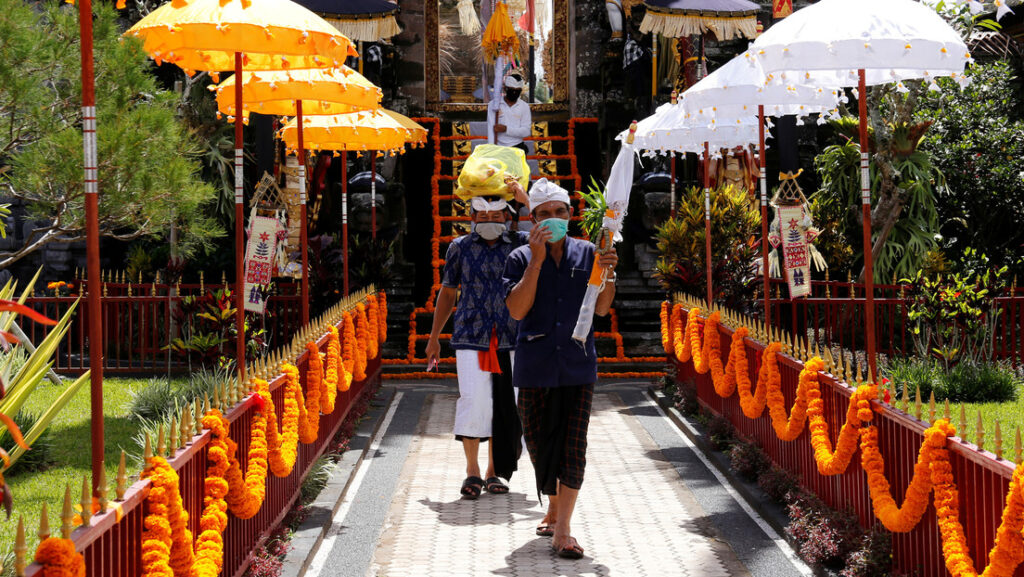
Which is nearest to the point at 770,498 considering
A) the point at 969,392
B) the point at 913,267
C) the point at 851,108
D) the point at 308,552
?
the point at 308,552

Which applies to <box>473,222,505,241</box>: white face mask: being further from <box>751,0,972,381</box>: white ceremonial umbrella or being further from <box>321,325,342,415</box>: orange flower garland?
<box>751,0,972,381</box>: white ceremonial umbrella

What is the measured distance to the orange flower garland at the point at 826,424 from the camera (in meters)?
6.24

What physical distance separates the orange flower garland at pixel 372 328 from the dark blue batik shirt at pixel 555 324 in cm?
617

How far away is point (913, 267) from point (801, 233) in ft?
24.1

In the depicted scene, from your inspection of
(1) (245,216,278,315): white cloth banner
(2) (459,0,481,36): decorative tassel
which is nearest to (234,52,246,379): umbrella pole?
(1) (245,216,278,315): white cloth banner

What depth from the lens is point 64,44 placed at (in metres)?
9.02

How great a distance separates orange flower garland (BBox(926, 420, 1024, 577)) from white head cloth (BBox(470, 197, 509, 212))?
13.0 feet

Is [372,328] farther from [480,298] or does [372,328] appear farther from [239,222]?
[239,222]

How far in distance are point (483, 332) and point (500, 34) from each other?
13.7m

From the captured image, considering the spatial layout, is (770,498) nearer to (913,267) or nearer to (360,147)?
(360,147)

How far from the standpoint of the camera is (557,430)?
679 cm

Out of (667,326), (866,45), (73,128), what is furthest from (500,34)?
(866,45)

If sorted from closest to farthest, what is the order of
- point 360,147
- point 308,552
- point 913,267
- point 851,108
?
point 308,552 < point 360,147 < point 913,267 < point 851,108

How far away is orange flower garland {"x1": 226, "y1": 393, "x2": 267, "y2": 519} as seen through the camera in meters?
5.64
